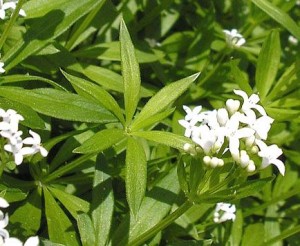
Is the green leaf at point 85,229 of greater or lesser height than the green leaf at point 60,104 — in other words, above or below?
below

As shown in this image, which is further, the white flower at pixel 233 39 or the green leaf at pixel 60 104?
the white flower at pixel 233 39

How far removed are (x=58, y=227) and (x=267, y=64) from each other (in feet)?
5.06

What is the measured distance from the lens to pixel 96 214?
2729 millimetres

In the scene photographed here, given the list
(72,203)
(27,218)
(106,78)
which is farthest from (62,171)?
(106,78)

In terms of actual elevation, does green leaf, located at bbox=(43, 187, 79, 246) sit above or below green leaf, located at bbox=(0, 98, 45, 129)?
below

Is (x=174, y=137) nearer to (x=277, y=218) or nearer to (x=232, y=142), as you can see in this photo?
(x=232, y=142)

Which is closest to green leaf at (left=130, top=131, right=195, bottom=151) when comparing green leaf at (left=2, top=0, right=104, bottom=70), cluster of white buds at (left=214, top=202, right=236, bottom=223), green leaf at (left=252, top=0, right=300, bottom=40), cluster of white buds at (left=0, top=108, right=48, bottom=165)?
cluster of white buds at (left=0, top=108, right=48, bottom=165)

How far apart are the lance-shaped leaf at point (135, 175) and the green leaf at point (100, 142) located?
0.24ft

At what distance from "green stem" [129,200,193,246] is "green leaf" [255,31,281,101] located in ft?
4.38

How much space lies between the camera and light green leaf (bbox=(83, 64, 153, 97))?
344 cm

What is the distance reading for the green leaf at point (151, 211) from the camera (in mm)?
2762

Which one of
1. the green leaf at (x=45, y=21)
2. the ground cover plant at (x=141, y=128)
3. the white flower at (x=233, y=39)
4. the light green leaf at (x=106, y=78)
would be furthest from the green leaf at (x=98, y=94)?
the white flower at (x=233, y=39)

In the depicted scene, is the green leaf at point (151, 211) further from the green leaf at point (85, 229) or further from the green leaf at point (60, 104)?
the green leaf at point (60, 104)

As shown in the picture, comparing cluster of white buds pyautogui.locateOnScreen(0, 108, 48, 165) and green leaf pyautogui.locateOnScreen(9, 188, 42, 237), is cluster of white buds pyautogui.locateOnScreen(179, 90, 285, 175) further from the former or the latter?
green leaf pyautogui.locateOnScreen(9, 188, 42, 237)
